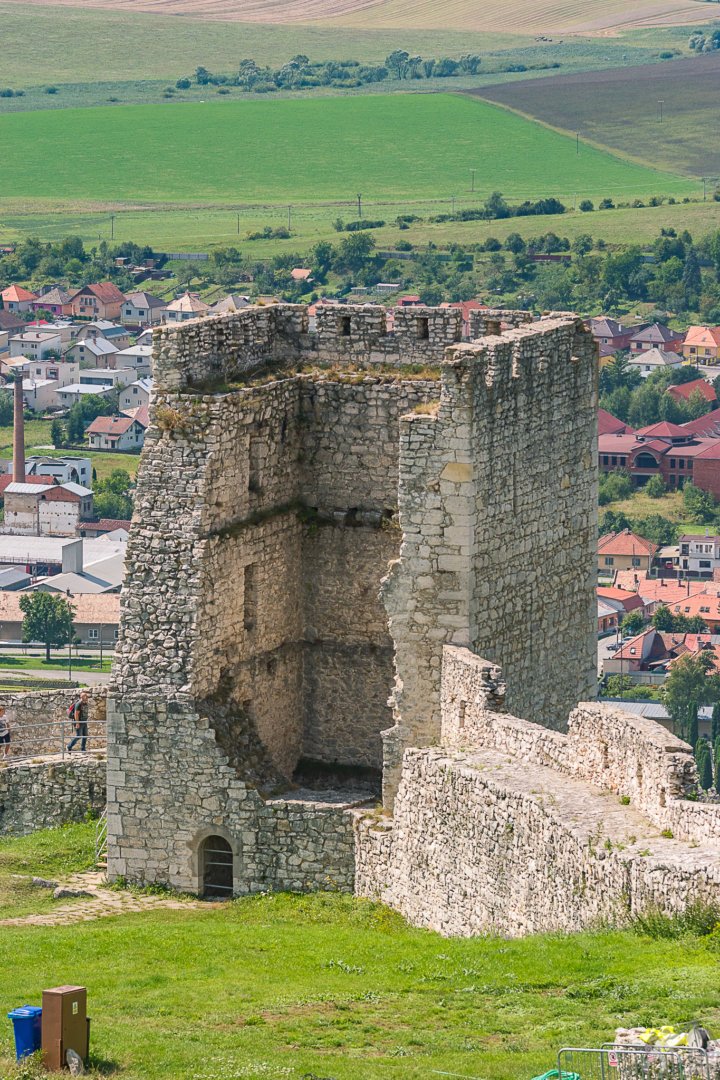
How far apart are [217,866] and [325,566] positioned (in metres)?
3.66

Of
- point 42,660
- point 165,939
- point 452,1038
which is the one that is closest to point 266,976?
point 165,939

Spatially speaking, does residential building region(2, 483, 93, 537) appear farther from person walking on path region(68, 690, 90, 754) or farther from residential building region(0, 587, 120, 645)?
person walking on path region(68, 690, 90, 754)

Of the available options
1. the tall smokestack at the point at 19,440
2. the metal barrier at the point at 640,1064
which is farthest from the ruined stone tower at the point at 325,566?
the tall smokestack at the point at 19,440

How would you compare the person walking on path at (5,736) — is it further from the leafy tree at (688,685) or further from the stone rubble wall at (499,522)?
the leafy tree at (688,685)

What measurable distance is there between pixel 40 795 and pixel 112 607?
134 metres

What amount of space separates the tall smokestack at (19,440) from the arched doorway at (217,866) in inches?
6266

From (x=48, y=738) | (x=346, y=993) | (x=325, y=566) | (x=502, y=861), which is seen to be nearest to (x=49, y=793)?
(x=48, y=738)

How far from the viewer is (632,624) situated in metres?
159

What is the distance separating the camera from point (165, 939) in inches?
944

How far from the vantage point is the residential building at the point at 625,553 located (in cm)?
16988

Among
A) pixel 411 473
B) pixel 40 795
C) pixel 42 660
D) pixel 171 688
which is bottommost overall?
pixel 42 660

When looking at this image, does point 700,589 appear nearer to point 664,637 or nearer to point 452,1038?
point 664,637

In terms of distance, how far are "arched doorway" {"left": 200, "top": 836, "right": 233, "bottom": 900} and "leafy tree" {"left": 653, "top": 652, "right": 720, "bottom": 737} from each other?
10936cm

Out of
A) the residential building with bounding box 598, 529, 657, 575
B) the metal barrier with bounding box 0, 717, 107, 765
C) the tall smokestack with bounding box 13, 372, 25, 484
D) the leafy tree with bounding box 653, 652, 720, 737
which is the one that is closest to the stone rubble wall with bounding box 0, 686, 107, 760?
the metal barrier with bounding box 0, 717, 107, 765
